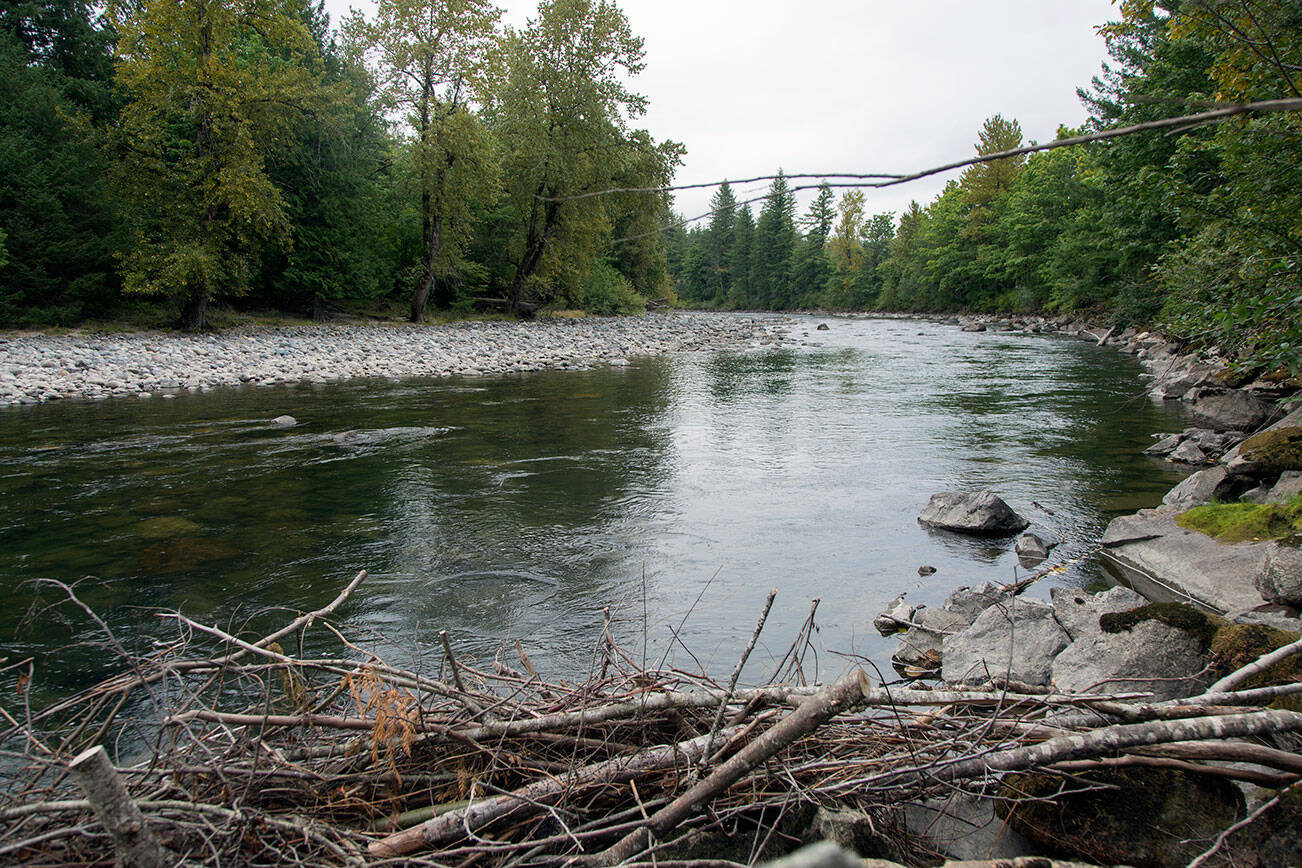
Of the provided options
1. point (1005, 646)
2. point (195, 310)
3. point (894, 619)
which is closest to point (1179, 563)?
point (894, 619)

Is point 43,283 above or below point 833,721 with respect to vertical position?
above

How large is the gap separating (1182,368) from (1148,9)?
45.2 feet

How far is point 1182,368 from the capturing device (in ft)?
58.5

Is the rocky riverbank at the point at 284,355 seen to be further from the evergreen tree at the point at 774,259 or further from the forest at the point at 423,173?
the evergreen tree at the point at 774,259

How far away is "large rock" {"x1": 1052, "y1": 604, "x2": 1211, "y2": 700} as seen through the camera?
3469 mm

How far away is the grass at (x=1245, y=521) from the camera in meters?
6.24

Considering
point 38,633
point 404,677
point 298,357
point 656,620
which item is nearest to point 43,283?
point 298,357

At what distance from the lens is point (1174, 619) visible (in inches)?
147

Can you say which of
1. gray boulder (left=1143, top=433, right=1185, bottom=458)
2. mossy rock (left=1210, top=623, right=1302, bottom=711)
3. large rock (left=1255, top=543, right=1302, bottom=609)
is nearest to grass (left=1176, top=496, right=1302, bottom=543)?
large rock (left=1255, top=543, right=1302, bottom=609)

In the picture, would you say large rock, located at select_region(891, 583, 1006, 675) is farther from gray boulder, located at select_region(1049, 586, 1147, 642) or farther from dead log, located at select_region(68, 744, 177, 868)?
dead log, located at select_region(68, 744, 177, 868)

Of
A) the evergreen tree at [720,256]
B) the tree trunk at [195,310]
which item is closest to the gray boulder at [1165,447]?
the tree trunk at [195,310]

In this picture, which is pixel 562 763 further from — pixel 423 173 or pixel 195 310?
pixel 423 173

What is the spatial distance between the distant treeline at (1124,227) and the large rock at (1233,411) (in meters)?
1.04

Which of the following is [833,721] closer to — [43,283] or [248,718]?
[248,718]
